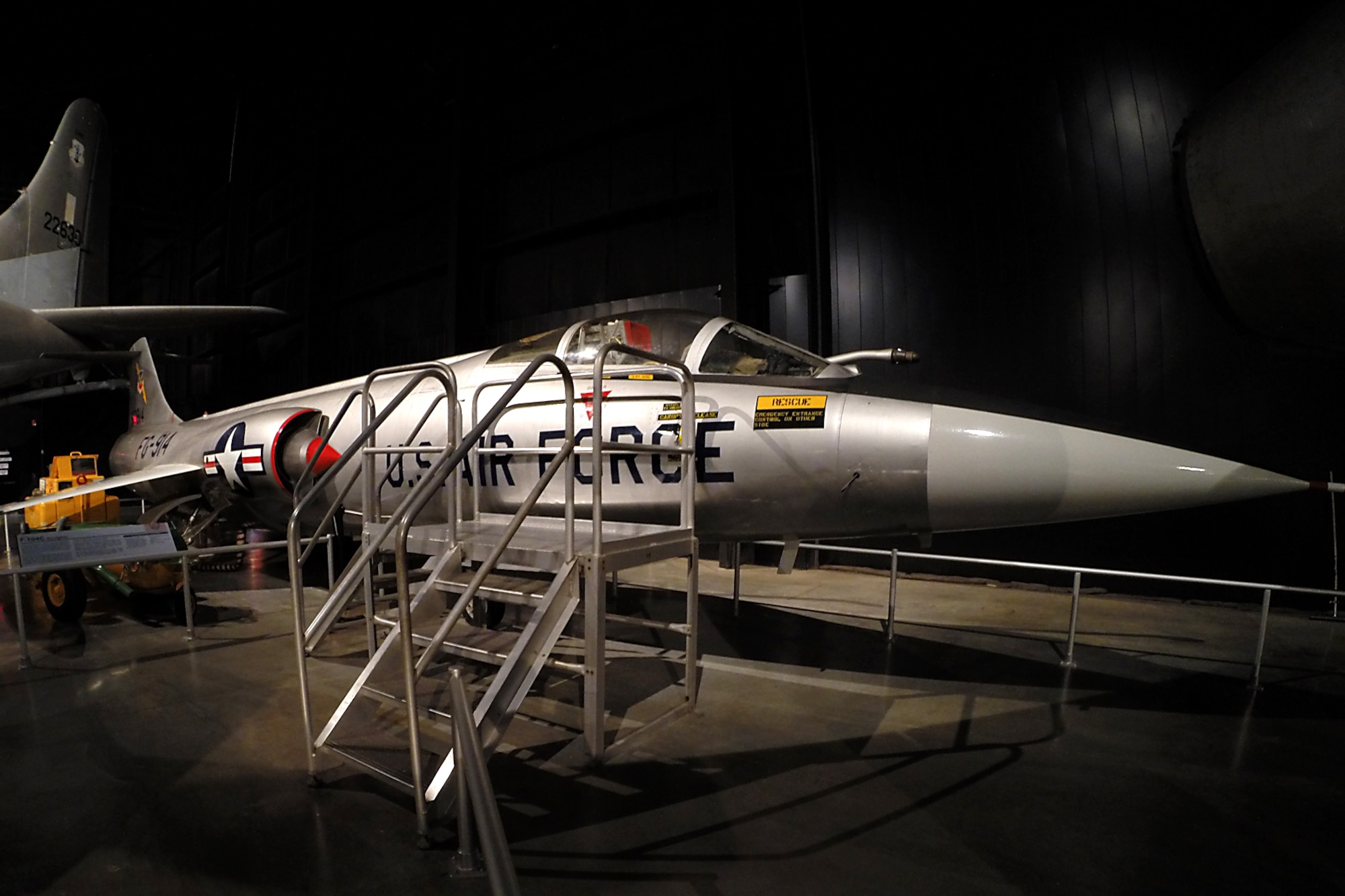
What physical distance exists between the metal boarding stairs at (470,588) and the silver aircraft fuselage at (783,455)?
24 centimetres

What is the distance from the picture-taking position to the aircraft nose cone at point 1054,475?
10.4 feet

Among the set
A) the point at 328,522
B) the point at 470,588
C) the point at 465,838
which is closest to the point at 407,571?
the point at 470,588

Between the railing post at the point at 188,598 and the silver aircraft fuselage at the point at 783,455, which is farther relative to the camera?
the railing post at the point at 188,598

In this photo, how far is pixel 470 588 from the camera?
104 inches

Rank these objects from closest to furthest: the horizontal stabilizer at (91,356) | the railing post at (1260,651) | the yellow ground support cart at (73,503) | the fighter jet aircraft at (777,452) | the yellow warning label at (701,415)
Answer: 1. the fighter jet aircraft at (777,452)
2. the yellow warning label at (701,415)
3. the railing post at (1260,651)
4. the yellow ground support cart at (73,503)
5. the horizontal stabilizer at (91,356)

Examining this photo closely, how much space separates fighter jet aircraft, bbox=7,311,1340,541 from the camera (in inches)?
132

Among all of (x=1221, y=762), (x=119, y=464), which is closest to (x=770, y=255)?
(x=1221, y=762)

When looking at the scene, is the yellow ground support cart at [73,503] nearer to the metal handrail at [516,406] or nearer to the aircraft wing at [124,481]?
the aircraft wing at [124,481]

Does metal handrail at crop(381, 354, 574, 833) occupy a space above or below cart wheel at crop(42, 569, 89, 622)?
above

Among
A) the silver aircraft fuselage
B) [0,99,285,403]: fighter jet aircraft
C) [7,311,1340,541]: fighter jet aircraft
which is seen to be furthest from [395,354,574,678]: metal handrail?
[0,99,285,403]: fighter jet aircraft

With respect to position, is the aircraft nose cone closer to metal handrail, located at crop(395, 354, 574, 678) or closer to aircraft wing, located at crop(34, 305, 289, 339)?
metal handrail, located at crop(395, 354, 574, 678)

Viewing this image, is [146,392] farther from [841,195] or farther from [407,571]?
[841,195]

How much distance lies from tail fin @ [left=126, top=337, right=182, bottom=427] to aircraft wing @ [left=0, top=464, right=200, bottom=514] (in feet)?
11.7

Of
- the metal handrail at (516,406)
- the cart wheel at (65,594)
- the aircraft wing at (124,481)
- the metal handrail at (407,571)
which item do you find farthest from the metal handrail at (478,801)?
the aircraft wing at (124,481)
